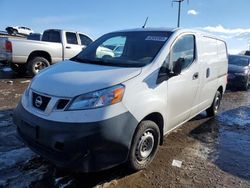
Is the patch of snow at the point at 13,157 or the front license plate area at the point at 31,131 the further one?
the patch of snow at the point at 13,157

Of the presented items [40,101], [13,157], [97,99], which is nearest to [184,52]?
[97,99]

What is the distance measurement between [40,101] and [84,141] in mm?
777

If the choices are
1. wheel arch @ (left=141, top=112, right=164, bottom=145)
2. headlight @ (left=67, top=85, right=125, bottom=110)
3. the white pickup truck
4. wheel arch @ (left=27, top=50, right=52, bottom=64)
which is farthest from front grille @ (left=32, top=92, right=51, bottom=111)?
wheel arch @ (left=27, top=50, right=52, bottom=64)

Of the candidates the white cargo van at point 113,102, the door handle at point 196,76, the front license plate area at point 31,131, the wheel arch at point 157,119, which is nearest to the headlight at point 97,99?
the white cargo van at point 113,102

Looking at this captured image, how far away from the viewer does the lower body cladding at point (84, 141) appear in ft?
9.43

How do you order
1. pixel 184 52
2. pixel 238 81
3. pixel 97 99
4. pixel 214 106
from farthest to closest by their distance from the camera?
pixel 238 81
pixel 214 106
pixel 184 52
pixel 97 99

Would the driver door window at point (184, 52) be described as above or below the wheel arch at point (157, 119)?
above

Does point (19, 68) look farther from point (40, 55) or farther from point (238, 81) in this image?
point (238, 81)

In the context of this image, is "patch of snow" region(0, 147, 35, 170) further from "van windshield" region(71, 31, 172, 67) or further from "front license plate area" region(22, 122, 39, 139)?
"van windshield" region(71, 31, 172, 67)

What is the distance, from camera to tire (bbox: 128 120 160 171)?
11.1ft

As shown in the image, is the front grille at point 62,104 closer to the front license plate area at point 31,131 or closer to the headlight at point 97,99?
the headlight at point 97,99

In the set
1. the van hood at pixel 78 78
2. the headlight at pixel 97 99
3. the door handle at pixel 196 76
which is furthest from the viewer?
the door handle at pixel 196 76

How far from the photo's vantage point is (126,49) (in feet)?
14.3

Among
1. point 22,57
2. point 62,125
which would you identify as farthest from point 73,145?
point 22,57
